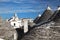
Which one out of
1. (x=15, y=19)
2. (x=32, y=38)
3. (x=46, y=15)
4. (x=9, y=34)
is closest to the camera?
(x=32, y=38)

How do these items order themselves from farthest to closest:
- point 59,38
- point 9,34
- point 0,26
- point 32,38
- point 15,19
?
point 15,19 → point 0,26 → point 9,34 → point 32,38 → point 59,38

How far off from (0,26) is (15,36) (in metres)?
4.15

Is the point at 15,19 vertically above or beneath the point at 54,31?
beneath

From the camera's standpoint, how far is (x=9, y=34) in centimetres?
2747

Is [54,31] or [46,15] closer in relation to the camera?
[54,31]

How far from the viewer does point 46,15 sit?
107 ft

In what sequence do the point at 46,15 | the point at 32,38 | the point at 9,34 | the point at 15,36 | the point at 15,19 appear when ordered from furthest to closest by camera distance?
the point at 15,19, the point at 46,15, the point at 9,34, the point at 15,36, the point at 32,38

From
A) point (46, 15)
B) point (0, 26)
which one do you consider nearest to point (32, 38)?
point (0, 26)

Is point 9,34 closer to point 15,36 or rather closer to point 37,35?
point 15,36

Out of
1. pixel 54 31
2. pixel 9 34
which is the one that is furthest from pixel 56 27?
pixel 9 34

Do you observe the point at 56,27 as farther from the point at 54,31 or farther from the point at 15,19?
the point at 15,19

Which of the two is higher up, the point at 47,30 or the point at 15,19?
the point at 47,30

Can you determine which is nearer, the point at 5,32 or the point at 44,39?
the point at 44,39

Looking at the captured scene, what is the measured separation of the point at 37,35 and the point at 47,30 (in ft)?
2.37
